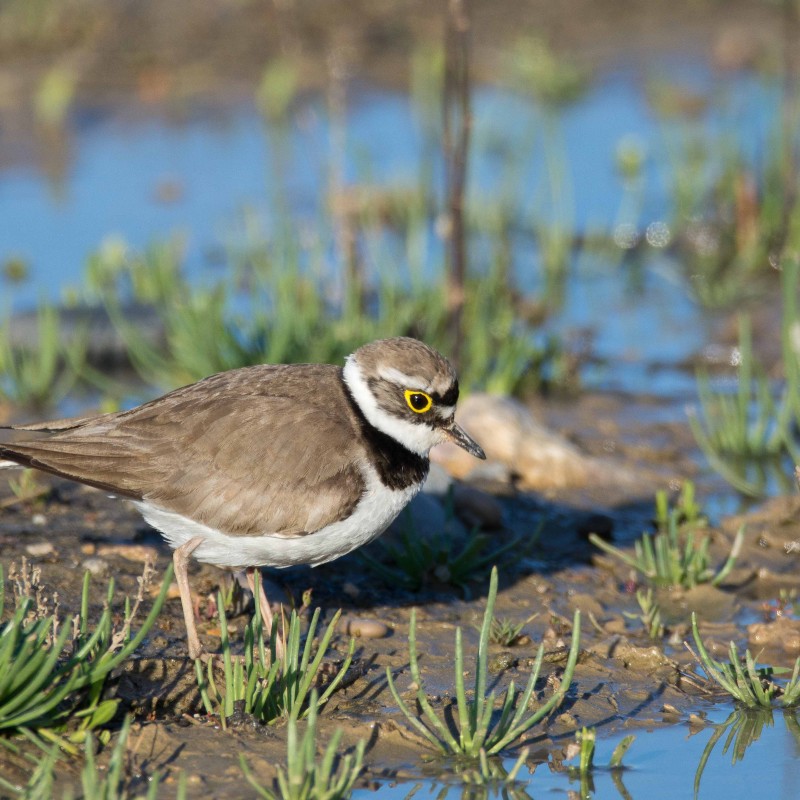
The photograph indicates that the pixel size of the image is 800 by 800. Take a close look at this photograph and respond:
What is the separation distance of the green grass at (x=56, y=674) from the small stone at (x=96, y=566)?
1.11 meters

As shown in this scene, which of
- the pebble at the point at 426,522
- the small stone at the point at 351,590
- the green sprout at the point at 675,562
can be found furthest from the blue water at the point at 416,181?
the small stone at the point at 351,590

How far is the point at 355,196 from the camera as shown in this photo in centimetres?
1088

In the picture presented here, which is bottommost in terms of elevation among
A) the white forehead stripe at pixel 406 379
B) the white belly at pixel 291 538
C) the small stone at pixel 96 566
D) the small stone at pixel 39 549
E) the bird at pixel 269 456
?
the small stone at pixel 96 566

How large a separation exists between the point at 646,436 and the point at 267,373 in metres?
3.52

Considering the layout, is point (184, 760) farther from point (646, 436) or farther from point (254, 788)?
point (646, 436)

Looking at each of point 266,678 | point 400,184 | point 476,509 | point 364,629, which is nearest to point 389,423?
point 364,629

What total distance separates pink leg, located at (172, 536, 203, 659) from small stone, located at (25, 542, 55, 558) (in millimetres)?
912

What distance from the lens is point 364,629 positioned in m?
5.56

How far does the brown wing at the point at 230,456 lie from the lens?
5117 millimetres

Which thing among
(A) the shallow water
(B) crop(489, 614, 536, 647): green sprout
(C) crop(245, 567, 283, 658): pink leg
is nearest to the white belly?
(C) crop(245, 567, 283, 658): pink leg

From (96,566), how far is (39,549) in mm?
295

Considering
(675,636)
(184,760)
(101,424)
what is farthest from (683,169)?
(184,760)

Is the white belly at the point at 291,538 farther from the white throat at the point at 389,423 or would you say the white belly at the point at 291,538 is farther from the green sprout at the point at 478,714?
the green sprout at the point at 478,714

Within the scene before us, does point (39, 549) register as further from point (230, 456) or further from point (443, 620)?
point (443, 620)
